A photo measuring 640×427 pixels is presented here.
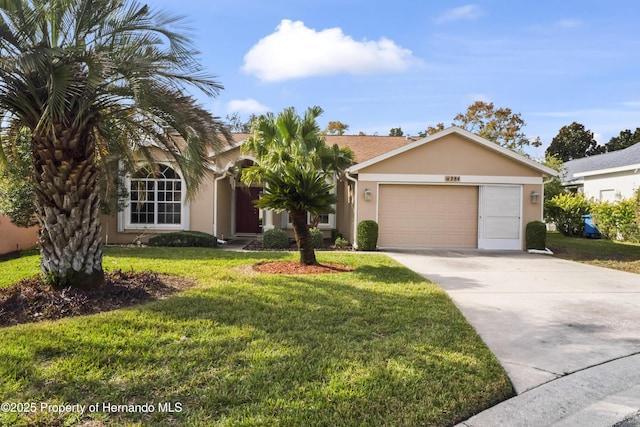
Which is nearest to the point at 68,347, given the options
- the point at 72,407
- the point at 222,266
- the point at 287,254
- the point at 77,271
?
the point at 72,407

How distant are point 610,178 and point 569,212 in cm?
348

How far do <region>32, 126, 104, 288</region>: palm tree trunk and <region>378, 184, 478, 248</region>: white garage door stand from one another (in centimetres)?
983

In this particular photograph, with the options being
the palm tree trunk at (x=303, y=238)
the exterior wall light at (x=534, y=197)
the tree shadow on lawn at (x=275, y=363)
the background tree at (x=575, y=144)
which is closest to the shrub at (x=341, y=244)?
the palm tree trunk at (x=303, y=238)

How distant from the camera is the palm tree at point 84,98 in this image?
18.1ft

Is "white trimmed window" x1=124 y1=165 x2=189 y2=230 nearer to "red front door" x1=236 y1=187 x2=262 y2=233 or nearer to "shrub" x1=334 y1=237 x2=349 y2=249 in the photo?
"red front door" x1=236 y1=187 x2=262 y2=233

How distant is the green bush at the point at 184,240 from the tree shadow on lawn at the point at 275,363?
777 cm

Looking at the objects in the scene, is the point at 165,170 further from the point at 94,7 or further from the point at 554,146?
the point at 554,146

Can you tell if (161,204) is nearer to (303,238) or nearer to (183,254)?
(183,254)

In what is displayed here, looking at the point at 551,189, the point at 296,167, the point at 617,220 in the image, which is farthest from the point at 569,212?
the point at 296,167

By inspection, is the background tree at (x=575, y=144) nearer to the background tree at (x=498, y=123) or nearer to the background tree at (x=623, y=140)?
the background tree at (x=623, y=140)

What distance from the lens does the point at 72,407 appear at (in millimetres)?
3082

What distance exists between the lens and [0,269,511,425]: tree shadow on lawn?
3188 millimetres

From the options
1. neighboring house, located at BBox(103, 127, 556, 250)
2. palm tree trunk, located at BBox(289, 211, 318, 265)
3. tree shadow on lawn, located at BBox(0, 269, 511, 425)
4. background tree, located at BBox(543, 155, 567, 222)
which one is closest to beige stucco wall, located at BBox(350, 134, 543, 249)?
neighboring house, located at BBox(103, 127, 556, 250)

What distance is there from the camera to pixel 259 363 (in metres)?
3.91
